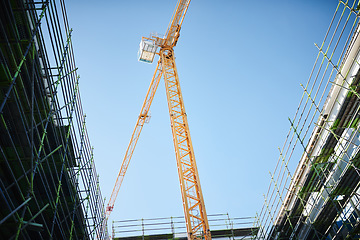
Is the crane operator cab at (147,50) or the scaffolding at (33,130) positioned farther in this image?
the crane operator cab at (147,50)

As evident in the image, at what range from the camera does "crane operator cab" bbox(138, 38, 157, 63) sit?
88.3 feet

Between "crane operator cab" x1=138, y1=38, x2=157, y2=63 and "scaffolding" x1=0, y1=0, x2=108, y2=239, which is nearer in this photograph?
"scaffolding" x1=0, y1=0, x2=108, y2=239

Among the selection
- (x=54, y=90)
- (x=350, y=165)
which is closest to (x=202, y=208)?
(x=350, y=165)

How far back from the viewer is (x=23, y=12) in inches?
305

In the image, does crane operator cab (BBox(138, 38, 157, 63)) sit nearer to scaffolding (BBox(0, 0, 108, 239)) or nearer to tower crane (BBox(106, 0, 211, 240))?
tower crane (BBox(106, 0, 211, 240))

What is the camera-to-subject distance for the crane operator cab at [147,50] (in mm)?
26922

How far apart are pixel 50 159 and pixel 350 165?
31.2ft

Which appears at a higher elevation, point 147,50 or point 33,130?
point 147,50

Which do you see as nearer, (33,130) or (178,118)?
(33,130)

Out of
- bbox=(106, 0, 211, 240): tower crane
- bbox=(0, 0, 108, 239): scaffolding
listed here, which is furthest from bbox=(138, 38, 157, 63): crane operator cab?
bbox=(0, 0, 108, 239): scaffolding

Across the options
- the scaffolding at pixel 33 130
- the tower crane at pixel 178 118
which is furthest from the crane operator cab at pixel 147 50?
the scaffolding at pixel 33 130

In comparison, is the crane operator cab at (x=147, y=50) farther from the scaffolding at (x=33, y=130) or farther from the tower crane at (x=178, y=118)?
the scaffolding at (x=33, y=130)

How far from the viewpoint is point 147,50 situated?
27.0 meters

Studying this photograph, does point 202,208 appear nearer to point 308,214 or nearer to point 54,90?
point 308,214
